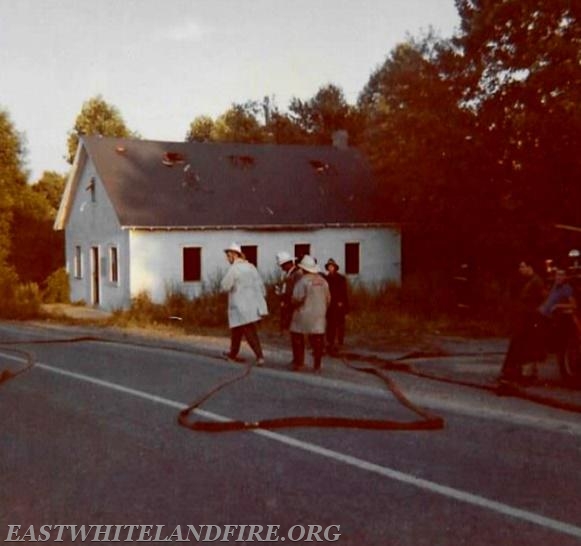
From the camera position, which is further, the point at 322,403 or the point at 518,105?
the point at 518,105

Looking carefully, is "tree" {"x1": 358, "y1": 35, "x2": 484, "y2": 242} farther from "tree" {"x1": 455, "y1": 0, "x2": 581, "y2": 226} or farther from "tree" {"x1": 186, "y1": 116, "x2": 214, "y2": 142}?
"tree" {"x1": 186, "y1": 116, "x2": 214, "y2": 142}

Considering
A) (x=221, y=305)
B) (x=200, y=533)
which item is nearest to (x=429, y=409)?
(x=200, y=533)

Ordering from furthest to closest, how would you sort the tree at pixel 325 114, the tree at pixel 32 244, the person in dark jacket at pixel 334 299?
1. the tree at pixel 325 114
2. the tree at pixel 32 244
3. the person in dark jacket at pixel 334 299

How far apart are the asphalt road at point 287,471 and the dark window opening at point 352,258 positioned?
2703 centimetres

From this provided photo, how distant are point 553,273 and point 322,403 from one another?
3604 millimetres

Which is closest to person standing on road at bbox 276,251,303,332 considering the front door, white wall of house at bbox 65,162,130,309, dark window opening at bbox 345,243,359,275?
white wall of house at bbox 65,162,130,309

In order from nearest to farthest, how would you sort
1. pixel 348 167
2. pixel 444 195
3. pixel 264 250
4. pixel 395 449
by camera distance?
pixel 395 449
pixel 444 195
pixel 264 250
pixel 348 167

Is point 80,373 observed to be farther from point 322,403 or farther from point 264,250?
point 264,250

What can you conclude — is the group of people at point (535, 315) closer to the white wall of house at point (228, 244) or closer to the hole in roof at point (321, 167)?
the white wall of house at point (228, 244)

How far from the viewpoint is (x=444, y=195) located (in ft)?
99.6

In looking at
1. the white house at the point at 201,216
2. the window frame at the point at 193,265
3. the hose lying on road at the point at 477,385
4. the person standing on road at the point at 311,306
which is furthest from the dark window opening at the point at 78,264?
the person standing on road at the point at 311,306

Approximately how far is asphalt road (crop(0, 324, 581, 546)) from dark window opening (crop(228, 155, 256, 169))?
94.9 feet

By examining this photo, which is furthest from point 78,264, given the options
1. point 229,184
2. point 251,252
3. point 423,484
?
point 423,484

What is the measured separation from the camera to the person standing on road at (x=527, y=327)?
11.3m
